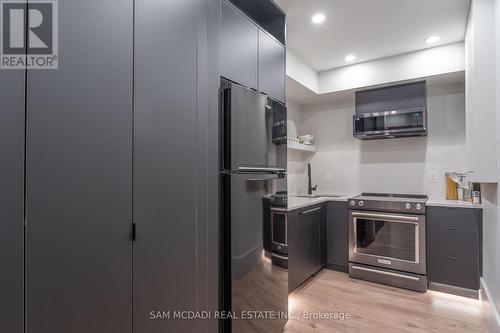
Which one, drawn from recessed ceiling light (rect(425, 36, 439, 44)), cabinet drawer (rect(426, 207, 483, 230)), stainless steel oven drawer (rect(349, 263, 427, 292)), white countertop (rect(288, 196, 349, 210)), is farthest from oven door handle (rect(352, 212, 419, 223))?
recessed ceiling light (rect(425, 36, 439, 44))

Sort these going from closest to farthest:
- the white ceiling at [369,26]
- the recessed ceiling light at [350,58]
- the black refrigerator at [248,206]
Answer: the black refrigerator at [248,206]
the white ceiling at [369,26]
the recessed ceiling light at [350,58]

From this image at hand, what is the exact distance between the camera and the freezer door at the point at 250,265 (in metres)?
1.66

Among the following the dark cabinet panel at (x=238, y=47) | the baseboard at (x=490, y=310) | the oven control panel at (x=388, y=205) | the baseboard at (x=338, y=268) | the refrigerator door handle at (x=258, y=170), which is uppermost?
the dark cabinet panel at (x=238, y=47)

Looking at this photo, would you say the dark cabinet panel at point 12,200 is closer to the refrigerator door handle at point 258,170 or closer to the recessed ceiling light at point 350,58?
the refrigerator door handle at point 258,170

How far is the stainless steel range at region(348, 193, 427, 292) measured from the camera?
2828mm

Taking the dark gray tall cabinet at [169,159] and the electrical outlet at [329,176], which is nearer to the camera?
the dark gray tall cabinet at [169,159]

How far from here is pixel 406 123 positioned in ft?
10.5

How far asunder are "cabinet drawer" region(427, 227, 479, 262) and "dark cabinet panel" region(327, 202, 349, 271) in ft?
2.87

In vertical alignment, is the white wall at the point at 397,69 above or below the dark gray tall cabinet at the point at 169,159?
above

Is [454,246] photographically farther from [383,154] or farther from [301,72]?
[301,72]

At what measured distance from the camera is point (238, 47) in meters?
1.78

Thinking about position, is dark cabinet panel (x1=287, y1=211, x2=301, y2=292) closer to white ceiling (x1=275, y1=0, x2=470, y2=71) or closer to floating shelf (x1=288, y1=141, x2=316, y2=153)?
floating shelf (x1=288, y1=141, x2=316, y2=153)

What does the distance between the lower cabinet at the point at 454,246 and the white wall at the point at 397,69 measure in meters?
1.56

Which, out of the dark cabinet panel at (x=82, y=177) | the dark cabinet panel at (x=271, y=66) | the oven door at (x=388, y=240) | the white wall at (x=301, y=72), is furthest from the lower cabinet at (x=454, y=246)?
the dark cabinet panel at (x=82, y=177)
